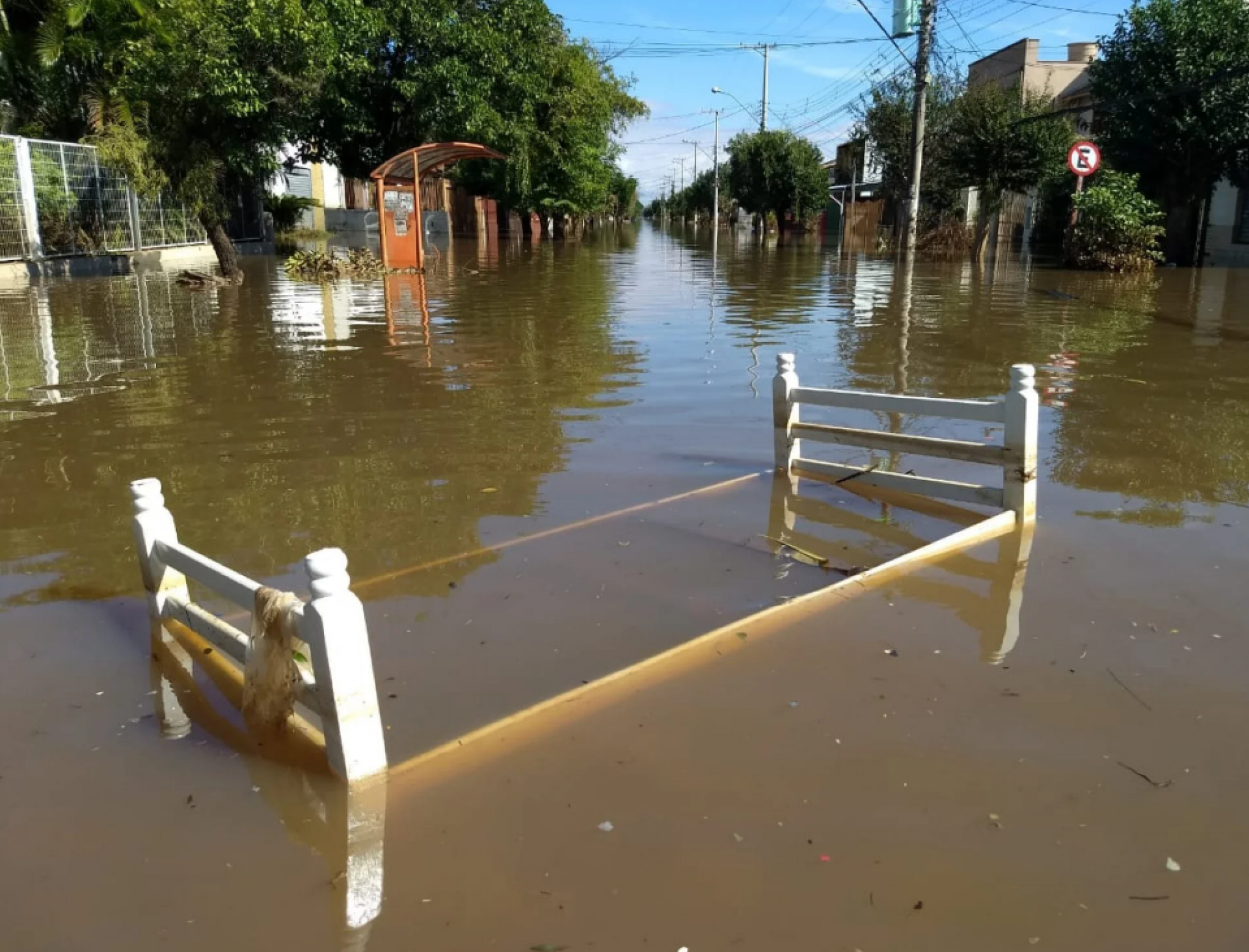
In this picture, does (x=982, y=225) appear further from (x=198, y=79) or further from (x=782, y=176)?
(x=782, y=176)

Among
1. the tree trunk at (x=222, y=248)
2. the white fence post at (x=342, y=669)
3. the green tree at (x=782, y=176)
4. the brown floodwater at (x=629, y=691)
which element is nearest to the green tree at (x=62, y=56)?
the tree trunk at (x=222, y=248)

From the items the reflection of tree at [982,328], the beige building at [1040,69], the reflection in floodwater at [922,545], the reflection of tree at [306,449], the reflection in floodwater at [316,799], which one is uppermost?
the beige building at [1040,69]

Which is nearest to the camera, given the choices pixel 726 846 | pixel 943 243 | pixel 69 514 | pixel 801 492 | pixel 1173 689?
pixel 726 846

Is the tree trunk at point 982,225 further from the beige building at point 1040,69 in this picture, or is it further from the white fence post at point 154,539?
the white fence post at point 154,539

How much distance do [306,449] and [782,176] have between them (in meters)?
45.6

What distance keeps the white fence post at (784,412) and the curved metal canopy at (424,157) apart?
15851mm

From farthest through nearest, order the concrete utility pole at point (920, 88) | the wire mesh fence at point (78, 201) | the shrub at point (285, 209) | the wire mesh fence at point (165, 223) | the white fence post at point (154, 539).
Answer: the shrub at point (285, 209), the concrete utility pole at point (920, 88), the wire mesh fence at point (165, 223), the wire mesh fence at point (78, 201), the white fence post at point (154, 539)

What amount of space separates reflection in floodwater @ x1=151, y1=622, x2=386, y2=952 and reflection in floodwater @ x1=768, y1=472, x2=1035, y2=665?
7.42 ft

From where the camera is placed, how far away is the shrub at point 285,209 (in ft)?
112

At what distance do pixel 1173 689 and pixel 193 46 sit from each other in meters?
17.9

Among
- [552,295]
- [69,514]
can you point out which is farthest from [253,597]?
[552,295]

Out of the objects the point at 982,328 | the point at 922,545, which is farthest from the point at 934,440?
the point at 982,328

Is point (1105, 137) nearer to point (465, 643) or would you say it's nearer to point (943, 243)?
point (943, 243)

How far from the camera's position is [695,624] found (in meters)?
3.96
